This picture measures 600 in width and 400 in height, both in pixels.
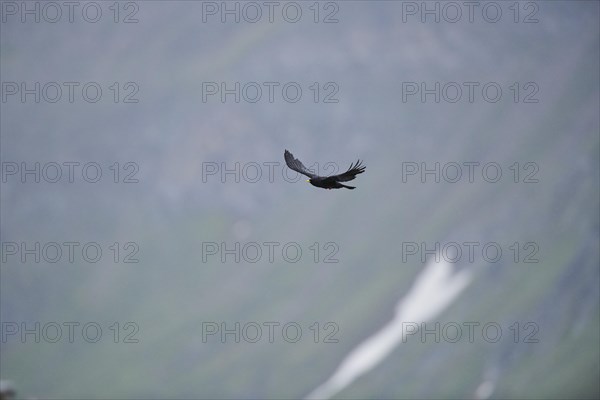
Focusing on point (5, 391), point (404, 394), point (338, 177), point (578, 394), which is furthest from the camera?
point (404, 394)

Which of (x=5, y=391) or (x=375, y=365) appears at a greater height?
(x=375, y=365)

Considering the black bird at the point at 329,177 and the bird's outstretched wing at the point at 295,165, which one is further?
the bird's outstretched wing at the point at 295,165

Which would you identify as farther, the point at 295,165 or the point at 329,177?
the point at 295,165

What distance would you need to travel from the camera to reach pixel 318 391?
19175 cm

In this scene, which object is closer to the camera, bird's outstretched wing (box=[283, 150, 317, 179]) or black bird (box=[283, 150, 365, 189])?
black bird (box=[283, 150, 365, 189])

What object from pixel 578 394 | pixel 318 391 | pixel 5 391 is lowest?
pixel 5 391

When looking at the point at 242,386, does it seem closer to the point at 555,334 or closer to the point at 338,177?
the point at 555,334

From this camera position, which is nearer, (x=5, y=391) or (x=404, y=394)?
(x=5, y=391)

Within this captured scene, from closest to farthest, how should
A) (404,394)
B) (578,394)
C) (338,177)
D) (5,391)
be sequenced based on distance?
1. (5,391)
2. (338,177)
3. (578,394)
4. (404,394)

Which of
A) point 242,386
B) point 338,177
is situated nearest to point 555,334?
point 242,386

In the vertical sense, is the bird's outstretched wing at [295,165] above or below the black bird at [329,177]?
above

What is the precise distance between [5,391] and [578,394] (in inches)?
6054

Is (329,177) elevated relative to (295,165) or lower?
lower

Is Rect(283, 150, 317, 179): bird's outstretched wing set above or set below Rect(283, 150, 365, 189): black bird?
above
